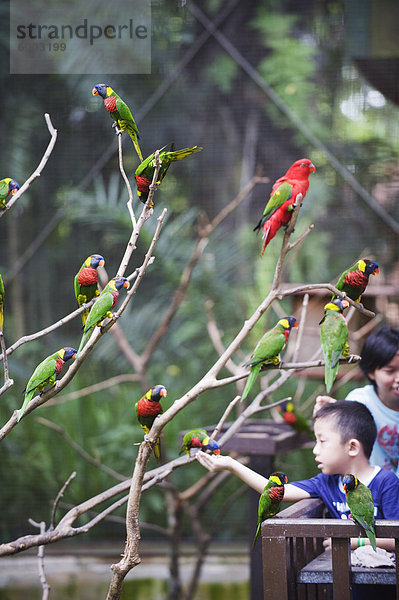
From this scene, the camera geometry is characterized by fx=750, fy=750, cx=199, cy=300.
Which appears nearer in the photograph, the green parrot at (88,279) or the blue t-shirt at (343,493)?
the blue t-shirt at (343,493)

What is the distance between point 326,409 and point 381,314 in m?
1.29

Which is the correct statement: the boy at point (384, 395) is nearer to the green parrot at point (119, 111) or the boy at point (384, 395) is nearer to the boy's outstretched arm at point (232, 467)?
the boy's outstretched arm at point (232, 467)

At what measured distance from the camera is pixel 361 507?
44.0 inches

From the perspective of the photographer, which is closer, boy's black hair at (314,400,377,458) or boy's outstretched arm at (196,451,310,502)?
boy's outstretched arm at (196,451,310,502)

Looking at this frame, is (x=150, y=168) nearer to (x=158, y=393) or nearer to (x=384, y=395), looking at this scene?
(x=158, y=393)

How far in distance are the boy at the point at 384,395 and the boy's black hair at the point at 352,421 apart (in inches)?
9.8

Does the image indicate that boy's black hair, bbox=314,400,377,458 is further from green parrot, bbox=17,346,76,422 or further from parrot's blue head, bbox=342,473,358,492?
green parrot, bbox=17,346,76,422

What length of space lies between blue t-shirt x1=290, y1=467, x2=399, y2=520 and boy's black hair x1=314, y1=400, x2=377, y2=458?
0.22 feet

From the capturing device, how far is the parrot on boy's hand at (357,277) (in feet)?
4.53

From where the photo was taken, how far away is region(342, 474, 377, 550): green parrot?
1.11 metres

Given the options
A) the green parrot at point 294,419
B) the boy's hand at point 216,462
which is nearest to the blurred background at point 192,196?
the green parrot at point 294,419

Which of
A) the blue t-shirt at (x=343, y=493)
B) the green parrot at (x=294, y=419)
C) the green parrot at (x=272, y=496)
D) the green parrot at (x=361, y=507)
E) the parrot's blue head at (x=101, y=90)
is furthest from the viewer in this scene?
the green parrot at (x=294, y=419)

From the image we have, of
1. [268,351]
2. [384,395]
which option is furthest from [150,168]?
[384,395]

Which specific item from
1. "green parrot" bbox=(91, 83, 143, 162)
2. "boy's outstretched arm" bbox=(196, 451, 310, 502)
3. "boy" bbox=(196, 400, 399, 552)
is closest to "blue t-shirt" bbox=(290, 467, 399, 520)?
"boy" bbox=(196, 400, 399, 552)
